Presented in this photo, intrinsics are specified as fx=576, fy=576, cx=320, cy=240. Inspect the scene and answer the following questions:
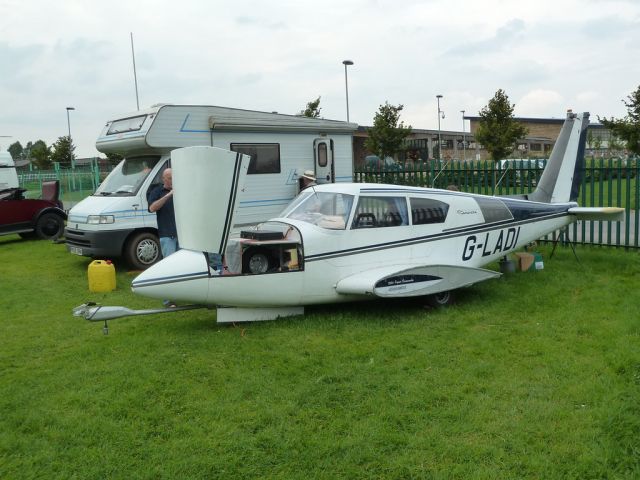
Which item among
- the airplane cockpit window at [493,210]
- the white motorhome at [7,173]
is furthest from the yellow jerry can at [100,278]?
the white motorhome at [7,173]

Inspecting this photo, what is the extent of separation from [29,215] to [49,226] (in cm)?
59

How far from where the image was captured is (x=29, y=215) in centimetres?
1570

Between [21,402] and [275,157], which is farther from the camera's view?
[275,157]

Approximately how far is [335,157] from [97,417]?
30.7 feet

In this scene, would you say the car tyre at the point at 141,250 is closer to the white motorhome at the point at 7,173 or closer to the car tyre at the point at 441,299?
the car tyre at the point at 441,299

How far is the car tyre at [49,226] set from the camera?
15773 millimetres

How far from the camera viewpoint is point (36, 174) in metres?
24.4

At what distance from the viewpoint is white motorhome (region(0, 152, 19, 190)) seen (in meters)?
19.2

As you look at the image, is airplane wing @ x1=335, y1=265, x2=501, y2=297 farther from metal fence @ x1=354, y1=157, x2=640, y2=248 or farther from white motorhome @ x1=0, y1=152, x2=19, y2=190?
white motorhome @ x1=0, y1=152, x2=19, y2=190

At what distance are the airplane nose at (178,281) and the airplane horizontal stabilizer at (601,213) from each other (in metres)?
6.17

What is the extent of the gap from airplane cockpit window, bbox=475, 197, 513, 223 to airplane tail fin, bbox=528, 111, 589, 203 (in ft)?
4.56

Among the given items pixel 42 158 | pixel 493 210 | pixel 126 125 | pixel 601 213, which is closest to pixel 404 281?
pixel 493 210

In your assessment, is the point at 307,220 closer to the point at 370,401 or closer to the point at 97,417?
the point at 370,401

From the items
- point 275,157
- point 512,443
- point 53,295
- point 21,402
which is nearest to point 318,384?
point 512,443
